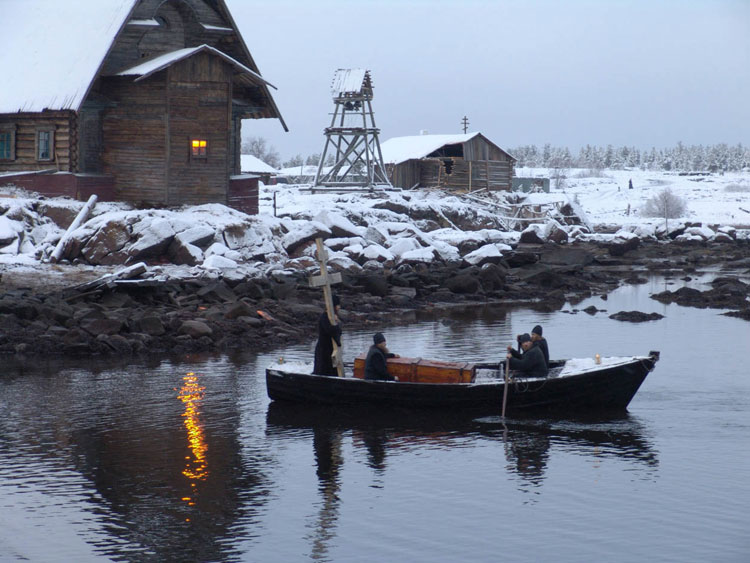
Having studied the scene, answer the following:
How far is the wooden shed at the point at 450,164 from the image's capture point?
67.2m

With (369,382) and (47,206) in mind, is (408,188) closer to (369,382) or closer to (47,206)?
(47,206)

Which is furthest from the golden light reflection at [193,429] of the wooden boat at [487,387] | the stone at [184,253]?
the stone at [184,253]

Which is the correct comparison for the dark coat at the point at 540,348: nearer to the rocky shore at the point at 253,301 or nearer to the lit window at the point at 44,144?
the rocky shore at the point at 253,301

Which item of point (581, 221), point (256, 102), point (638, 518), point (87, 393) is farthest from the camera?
point (581, 221)

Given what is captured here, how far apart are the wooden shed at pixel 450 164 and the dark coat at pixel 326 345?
165 ft

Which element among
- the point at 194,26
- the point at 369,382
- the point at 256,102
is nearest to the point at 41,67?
the point at 194,26

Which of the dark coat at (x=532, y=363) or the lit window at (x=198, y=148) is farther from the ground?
the lit window at (x=198, y=148)

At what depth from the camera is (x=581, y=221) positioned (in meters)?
67.5

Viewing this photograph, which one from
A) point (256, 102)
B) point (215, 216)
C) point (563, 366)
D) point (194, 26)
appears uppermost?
point (194, 26)

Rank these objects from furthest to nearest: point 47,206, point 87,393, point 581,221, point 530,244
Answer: point 581,221
point 530,244
point 47,206
point 87,393

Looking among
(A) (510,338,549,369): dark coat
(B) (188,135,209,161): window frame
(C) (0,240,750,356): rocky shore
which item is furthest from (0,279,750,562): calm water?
(B) (188,135,209,161): window frame

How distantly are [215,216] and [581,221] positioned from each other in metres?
38.9

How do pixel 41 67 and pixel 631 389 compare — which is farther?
A: pixel 41 67

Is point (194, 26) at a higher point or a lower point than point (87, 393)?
higher
